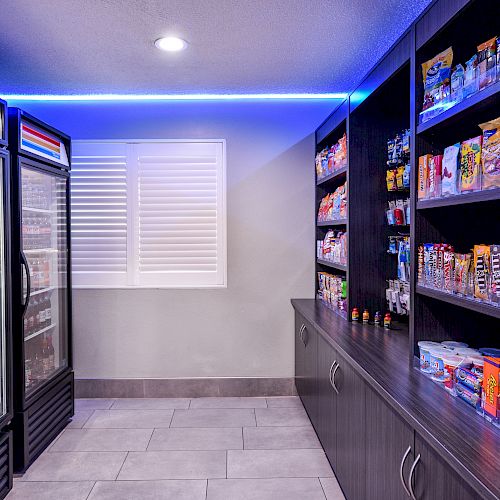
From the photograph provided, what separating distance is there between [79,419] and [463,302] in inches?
122

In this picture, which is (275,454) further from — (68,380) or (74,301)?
(74,301)

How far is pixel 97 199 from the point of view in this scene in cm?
425

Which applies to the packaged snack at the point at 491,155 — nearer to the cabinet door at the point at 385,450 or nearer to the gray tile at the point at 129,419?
the cabinet door at the point at 385,450

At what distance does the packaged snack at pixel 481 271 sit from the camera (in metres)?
1.68

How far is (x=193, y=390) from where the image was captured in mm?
4293

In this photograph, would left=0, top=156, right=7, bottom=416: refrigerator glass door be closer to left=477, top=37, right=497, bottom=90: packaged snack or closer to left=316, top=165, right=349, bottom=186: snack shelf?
left=316, top=165, right=349, bottom=186: snack shelf

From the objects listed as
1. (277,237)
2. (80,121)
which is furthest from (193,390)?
(80,121)

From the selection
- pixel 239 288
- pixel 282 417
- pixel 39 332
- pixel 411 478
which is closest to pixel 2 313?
pixel 39 332

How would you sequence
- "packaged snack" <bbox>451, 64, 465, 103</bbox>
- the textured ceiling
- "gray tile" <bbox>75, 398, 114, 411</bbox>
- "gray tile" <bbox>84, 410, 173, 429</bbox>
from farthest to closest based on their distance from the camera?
"gray tile" <bbox>75, 398, 114, 411</bbox> < "gray tile" <bbox>84, 410, 173, 429</bbox> < the textured ceiling < "packaged snack" <bbox>451, 64, 465, 103</bbox>

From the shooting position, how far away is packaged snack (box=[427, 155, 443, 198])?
78.5 inches

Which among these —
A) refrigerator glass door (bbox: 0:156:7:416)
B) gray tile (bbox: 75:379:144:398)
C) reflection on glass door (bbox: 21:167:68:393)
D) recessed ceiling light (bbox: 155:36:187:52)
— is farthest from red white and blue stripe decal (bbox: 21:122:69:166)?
gray tile (bbox: 75:379:144:398)

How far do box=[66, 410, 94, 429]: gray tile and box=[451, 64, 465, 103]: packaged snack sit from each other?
A: 3274 mm

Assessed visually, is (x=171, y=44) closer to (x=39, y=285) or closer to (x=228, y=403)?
(x=39, y=285)

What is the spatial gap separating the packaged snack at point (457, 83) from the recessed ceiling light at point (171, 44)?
167cm
